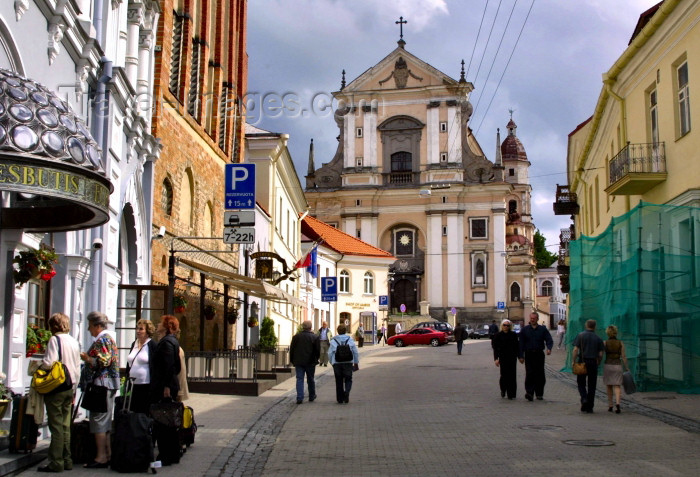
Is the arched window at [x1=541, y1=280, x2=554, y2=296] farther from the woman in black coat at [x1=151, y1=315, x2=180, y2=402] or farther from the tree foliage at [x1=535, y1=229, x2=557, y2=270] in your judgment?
the woman in black coat at [x1=151, y1=315, x2=180, y2=402]

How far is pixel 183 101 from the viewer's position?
20.0 metres

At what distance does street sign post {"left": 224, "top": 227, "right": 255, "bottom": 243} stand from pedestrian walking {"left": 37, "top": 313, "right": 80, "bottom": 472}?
9.52m

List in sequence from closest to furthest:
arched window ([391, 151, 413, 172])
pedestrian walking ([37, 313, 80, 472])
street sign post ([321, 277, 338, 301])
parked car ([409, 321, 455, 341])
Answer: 1. pedestrian walking ([37, 313, 80, 472])
2. street sign post ([321, 277, 338, 301])
3. parked car ([409, 321, 455, 341])
4. arched window ([391, 151, 413, 172])

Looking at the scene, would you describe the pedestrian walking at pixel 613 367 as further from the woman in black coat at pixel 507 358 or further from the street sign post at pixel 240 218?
the street sign post at pixel 240 218

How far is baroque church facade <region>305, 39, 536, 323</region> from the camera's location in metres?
69.6

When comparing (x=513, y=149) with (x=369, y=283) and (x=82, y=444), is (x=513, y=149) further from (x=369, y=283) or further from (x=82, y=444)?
(x=82, y=444)

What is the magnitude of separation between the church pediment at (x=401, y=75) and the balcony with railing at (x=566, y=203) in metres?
31.9

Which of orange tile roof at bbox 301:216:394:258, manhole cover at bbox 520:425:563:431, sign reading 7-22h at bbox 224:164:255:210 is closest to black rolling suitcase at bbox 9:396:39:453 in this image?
manhole cover at bbox 520:425:563:431

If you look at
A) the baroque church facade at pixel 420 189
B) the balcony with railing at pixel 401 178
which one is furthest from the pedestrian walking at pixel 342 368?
the balcony with railing at pixel 401 178

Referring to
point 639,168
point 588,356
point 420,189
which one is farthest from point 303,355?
point 420,189

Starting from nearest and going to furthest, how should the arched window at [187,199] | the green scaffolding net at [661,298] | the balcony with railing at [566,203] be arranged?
1. the green scaffolding net at [661,298]
2. the arched window at [187,199]
3. the balcony with railing at [566,203]

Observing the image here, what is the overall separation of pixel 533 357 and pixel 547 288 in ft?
387

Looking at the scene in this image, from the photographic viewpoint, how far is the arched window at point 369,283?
6088 centimetres

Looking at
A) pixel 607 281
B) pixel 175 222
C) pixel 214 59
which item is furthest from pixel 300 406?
pixel 214 59
